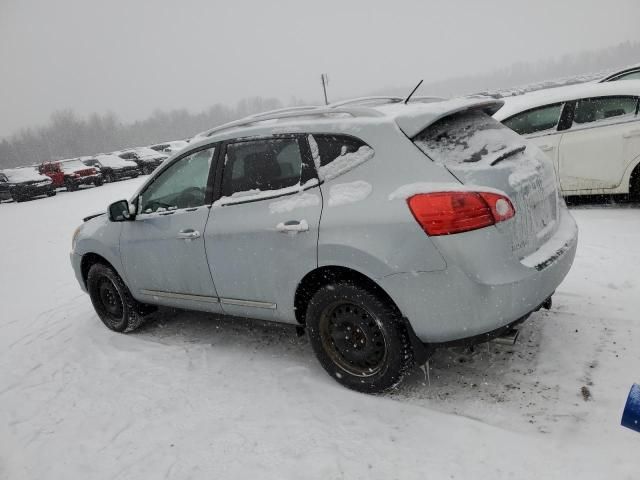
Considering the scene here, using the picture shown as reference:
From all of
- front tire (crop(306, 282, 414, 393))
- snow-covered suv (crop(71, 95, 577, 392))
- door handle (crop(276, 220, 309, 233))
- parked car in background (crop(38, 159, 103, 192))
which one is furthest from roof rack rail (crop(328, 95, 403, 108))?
parked car in background (crop(38, 159, 103, 192))

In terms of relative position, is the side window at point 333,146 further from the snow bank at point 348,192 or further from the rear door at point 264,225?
the snow bank at point 348,192

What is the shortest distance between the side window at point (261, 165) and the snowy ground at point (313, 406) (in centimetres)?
140

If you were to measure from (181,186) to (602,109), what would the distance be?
5.47 meters

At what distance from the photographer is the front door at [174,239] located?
146 inches

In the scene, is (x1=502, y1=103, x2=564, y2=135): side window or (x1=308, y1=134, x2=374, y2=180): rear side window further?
(x1=502, y1=103, x2=564, y2=135): side window

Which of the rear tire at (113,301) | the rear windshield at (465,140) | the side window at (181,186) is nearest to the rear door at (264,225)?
the side window at (181,186)

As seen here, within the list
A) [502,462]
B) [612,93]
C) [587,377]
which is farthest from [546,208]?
[612,93]

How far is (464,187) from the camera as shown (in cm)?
251

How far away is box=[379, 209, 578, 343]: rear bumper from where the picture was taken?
8.13 ft

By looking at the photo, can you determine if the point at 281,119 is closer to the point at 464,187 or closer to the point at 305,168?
the point at 305,168

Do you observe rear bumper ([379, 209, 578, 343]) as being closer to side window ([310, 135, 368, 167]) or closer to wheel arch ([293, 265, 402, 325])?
wheel arch ([293, 265, 402, 325])

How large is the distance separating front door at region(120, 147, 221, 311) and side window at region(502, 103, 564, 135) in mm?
5128

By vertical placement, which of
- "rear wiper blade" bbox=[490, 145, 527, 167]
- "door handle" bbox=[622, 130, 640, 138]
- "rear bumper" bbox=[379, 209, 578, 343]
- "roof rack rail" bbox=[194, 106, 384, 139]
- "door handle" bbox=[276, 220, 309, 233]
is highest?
"roof rack rail" bbox=[194, 106, 384, 139]

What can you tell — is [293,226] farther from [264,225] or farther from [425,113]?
[425,113]
